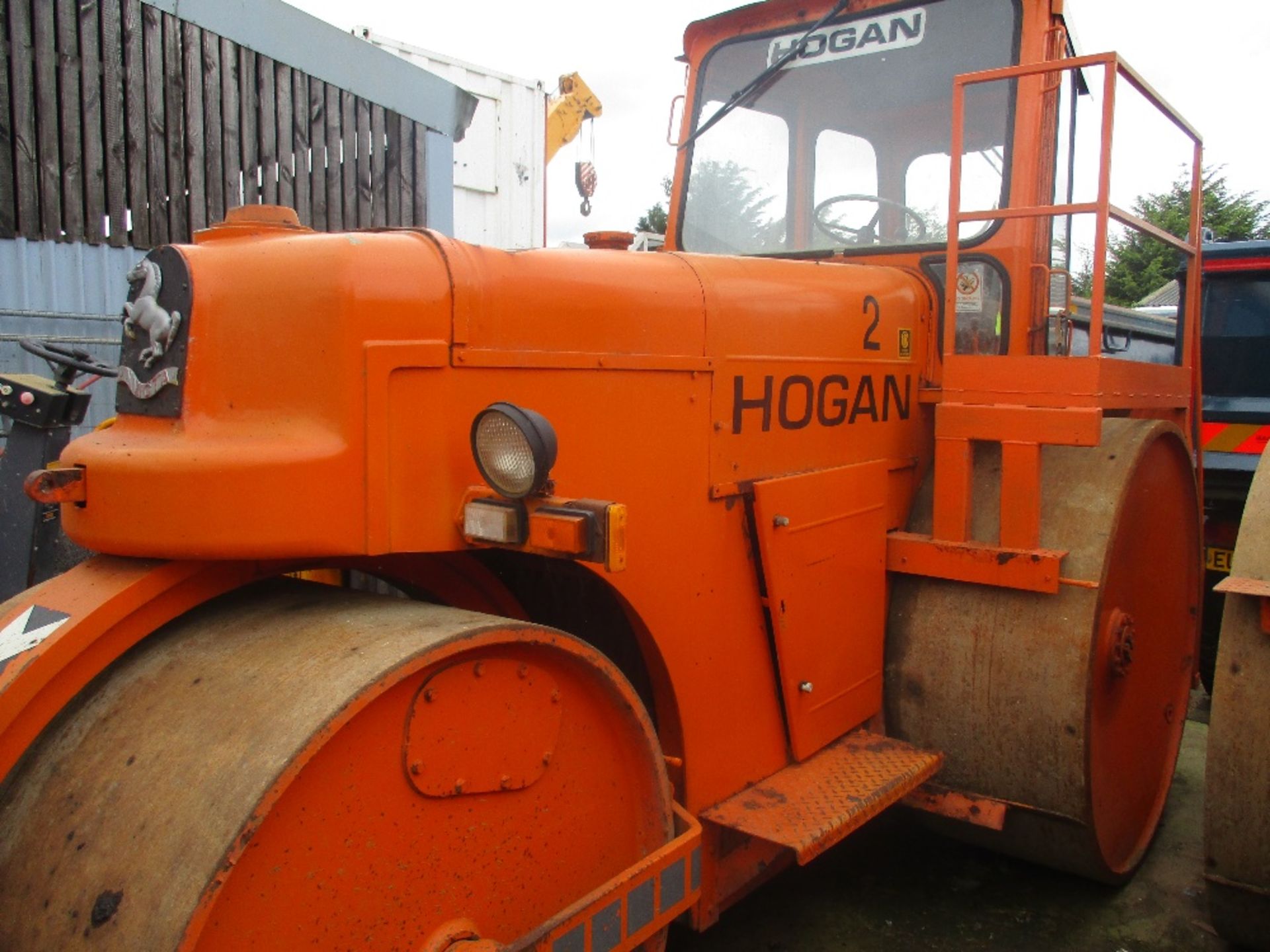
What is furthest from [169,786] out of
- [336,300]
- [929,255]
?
[929,255]

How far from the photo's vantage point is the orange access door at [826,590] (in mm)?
2654

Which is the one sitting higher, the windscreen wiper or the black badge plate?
the windscreen wiper

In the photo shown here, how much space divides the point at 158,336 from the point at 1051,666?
231 centimetres

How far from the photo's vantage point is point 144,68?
22.2 feet

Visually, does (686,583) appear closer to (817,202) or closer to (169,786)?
(169,786)

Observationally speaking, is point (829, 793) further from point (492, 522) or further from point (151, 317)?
point (151, 317)

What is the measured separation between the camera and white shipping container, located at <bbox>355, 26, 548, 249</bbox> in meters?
10.3

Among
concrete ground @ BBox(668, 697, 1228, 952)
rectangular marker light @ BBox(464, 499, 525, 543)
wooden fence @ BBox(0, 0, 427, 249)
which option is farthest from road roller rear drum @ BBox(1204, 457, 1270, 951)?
wooden fence @ BBox(0, 0, 427, 249)

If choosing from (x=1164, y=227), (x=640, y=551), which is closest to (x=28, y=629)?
(x=640, y=551)

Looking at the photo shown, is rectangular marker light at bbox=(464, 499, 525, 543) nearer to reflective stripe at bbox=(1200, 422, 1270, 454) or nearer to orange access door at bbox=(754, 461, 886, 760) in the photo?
orange access door at bbox=(754, 461, 886, 760)

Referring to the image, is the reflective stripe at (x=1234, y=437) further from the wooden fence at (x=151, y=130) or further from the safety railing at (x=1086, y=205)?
the wooden fence at (x=151, y=130)

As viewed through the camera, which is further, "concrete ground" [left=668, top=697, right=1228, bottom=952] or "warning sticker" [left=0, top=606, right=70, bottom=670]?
"concrete ground" [left=668, top=697, right=1228, bottom=952]

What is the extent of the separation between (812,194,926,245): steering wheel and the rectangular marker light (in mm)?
2116

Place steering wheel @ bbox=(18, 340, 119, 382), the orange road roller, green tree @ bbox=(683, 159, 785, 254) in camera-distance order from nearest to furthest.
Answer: the orange road roller < steering wheel @ bbox=(18, 340, 119, 382) < green tree @ bbox=(683, 159, 785, 254)
